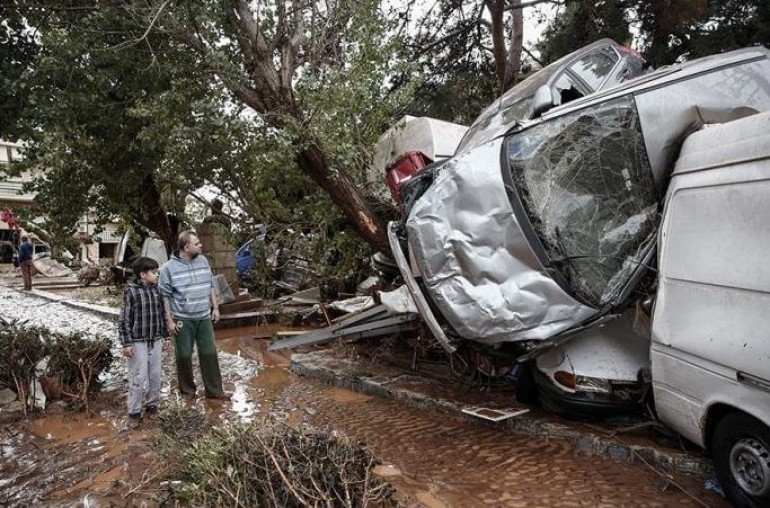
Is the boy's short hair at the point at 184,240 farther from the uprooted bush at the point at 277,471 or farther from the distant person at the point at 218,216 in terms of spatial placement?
the distant person at the point at 218,216

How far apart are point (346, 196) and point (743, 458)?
16.7ft

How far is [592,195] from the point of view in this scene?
4.02 m

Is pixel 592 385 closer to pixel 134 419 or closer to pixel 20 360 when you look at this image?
pixel 134 419

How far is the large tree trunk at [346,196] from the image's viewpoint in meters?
6.80

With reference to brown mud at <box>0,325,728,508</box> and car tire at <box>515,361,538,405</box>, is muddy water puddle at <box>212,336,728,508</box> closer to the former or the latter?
brown mud at <box>0,325,728,508</box>

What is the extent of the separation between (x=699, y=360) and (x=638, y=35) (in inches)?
366

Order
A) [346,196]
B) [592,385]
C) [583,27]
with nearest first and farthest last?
1. [592,385]
2. [346,196]
3. [583,27]

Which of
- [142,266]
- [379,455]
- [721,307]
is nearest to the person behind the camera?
[721,307]

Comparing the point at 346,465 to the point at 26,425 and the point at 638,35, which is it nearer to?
the point at 26,425

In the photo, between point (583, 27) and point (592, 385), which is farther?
point (583, 27)

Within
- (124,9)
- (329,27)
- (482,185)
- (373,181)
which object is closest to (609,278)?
(482,185)

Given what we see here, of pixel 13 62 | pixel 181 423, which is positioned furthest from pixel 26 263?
pixel 181 423

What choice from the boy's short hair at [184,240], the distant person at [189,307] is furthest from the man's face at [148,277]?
the boy's short hair at [184,240]

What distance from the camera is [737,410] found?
9.79ft
